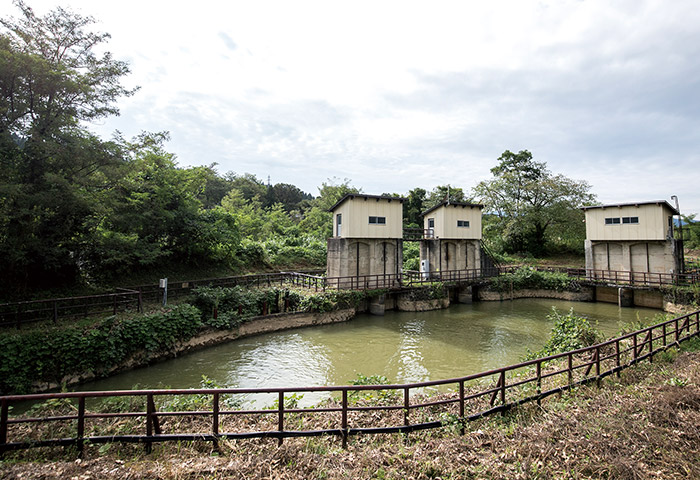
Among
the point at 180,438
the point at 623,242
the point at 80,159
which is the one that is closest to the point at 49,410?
the point at 180,438

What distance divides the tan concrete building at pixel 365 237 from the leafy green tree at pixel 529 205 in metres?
20.2

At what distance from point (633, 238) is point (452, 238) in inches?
467

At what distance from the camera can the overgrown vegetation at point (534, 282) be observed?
1003 inches

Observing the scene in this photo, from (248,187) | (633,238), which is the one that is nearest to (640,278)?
(633,238)

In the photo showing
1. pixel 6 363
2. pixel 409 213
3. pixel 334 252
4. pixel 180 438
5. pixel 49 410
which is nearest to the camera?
pixel 180 438

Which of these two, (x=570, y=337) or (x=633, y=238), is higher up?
(x=633, y=238)

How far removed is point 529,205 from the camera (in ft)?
123

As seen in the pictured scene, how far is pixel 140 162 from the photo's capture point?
1519 centimetres

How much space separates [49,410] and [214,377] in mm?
4794

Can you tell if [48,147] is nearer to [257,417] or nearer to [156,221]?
[156,221]

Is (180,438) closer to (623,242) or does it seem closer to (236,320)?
(236,320)

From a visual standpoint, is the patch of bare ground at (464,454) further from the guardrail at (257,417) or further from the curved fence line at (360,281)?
the curved fence line at (360,281)

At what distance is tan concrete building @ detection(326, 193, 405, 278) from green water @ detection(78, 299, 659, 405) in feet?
11.5

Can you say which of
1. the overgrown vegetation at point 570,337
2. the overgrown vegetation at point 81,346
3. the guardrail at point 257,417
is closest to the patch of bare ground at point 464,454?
the guardrail at point 257,417
